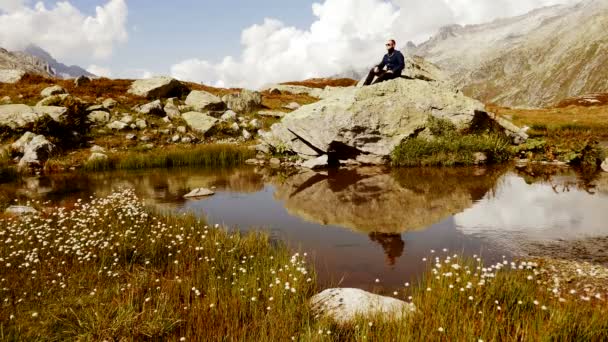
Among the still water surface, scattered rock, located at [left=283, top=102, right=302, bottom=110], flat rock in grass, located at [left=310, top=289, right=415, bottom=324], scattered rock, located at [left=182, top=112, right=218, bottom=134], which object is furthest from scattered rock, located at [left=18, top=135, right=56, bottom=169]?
scattered rock, located at [left=283, top=102, right=302, bottom=110]

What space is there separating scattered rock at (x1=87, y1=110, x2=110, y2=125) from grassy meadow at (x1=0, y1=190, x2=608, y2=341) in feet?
98.2

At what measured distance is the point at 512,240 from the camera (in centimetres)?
1030

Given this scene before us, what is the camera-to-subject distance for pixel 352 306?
20.5ft

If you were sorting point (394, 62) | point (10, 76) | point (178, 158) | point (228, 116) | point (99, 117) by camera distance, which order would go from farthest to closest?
1. point (10, 76)
2. point (228, 116)
3. point (99, 117)
4. point (178, 158)
5. point (394, 62)

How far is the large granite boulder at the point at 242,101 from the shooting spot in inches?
1879

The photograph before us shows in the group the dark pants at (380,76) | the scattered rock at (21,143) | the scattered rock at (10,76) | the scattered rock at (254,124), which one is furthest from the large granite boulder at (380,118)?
the scattered rock at (10,76)

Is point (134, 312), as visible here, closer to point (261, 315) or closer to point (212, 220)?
point (261, 315)


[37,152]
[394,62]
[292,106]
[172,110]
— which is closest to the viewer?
[394,62]

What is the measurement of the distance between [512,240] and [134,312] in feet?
29.6

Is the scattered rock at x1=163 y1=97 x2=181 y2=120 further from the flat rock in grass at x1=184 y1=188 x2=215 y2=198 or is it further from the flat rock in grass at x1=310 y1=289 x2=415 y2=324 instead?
the flat rock in grass at x1=310 y1=289 x2=415 y2=324

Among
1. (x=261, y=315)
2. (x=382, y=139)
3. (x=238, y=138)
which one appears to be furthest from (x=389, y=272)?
(x=238, y=138)

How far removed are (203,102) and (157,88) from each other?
6.25m

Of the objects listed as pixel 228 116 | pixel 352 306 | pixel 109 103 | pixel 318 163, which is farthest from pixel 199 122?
pixel 352 306

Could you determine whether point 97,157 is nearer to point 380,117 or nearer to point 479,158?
point 380,117
